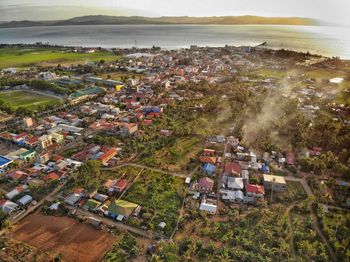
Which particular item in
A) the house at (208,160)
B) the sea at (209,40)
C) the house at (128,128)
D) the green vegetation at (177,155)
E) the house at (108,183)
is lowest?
the house at (108,183)

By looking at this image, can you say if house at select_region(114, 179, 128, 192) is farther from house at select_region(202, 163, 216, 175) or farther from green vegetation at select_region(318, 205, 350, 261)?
green vegetation at select_region(318, 205, 350, 261)

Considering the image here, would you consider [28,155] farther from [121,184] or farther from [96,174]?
[121,184]

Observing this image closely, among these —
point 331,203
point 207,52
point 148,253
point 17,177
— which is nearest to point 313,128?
point 331,203

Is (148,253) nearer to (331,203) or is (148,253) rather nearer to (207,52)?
(331,203)

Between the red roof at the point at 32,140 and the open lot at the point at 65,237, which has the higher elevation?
the red roof at the point at 32,140

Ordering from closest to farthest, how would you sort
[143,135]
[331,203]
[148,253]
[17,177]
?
[148,253] < [331,203] < [17,177] < [143,135]

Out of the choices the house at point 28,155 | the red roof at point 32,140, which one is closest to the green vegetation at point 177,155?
the house at point 28,155

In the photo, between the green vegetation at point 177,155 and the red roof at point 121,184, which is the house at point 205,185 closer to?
the green vegetation at point 177,155
